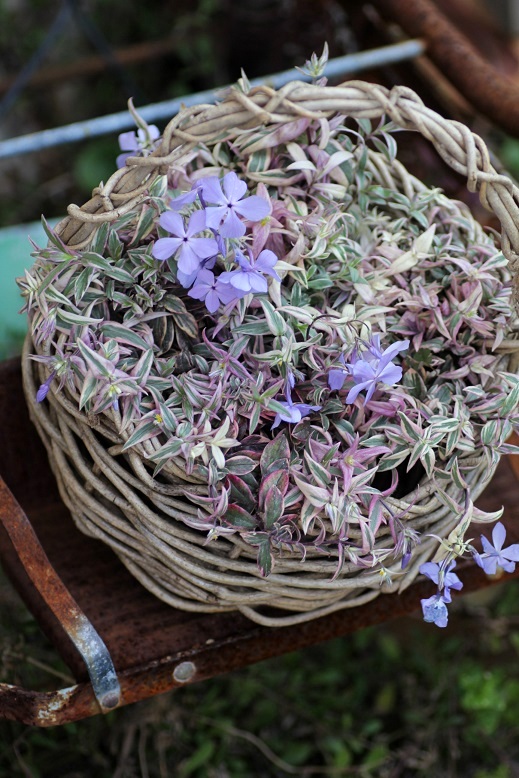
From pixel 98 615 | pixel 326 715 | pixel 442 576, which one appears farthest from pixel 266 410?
pixel 326 715

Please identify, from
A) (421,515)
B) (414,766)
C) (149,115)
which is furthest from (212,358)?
(414,766)

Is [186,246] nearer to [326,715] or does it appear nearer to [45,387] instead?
[45,387]

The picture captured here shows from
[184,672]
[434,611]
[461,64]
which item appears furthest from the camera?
[461,64]

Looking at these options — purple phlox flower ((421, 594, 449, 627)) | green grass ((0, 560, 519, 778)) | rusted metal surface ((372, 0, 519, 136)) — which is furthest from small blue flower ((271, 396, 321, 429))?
rusted metal surface ((372, 0, 519, 136))

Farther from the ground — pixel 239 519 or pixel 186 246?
pixel 186 246

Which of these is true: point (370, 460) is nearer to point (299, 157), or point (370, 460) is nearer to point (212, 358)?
point (212, 358)

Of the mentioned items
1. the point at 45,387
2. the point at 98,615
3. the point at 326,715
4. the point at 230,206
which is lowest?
the point at 326,715
